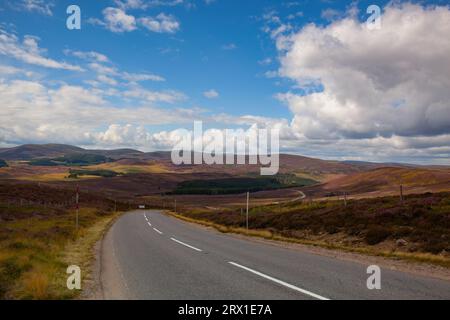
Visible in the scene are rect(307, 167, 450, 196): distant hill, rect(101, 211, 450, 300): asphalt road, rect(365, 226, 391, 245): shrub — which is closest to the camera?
rect(101, 211, 450, 300): asphalt road

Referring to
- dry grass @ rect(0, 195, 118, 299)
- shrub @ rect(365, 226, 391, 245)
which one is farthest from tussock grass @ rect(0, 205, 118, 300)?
shrub @ rect(365, 226, 391, 245)

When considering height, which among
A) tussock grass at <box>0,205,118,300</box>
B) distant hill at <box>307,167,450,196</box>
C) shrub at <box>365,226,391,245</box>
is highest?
tussock grass at <box>0,205,118,300</box>

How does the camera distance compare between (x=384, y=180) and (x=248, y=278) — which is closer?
(x=248, y=278)

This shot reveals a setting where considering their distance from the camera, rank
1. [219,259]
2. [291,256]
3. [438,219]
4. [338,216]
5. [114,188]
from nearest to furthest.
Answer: [219,259]
[291,256]
[438,219]
[338,216]
[114,188]

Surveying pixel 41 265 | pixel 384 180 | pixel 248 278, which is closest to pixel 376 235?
pixel 248 278

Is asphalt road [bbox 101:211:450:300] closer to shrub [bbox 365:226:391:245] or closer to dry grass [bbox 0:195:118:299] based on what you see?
dry grass [bbox 0:195:118:299]

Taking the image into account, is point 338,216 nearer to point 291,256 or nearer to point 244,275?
point 291,256

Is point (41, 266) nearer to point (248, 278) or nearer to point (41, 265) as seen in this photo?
point (41, 265)

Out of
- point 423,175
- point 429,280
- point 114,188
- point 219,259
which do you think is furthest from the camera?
point 114,188

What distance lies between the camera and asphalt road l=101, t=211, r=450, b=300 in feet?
29.2

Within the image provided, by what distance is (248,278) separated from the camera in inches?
424

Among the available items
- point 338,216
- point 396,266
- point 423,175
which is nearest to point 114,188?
point 423,175

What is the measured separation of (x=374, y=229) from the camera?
2158cm
